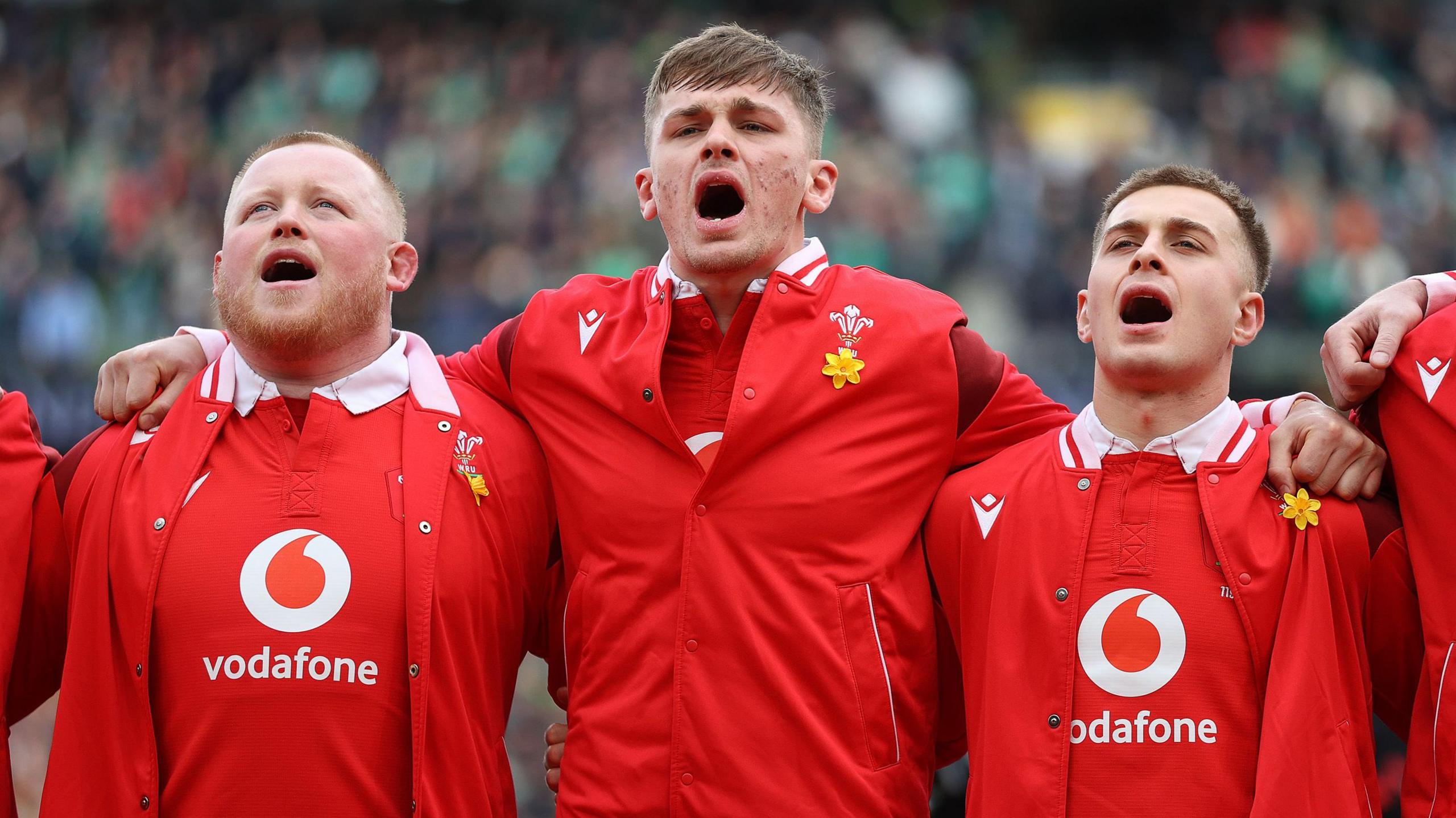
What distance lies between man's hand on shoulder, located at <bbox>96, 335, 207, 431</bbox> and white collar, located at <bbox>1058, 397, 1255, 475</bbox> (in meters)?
2.34

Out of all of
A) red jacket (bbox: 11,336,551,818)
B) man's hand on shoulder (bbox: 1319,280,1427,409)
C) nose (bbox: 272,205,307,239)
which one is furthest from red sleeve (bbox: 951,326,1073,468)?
nose (bbox: 272,205,307,239)

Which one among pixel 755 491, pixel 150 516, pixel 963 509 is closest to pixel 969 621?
pixel 963 509

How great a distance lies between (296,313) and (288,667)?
928 mm

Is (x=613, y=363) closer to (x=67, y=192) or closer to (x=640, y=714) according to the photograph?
(x=640, y=714)

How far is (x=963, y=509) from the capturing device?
3.95 meters

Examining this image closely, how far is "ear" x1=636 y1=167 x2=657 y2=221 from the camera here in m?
4.34

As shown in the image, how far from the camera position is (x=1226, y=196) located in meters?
4.12

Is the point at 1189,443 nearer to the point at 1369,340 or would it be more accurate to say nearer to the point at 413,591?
the point at 1369,340

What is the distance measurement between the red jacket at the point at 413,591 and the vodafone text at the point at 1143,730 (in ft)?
4.73

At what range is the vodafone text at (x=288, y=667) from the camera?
3730 millimetres

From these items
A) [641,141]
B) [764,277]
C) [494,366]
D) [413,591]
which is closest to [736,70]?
[764,277]

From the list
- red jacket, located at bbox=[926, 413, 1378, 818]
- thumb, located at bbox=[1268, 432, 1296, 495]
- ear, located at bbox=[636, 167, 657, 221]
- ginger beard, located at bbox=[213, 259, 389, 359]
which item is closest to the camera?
red jacket, located at bbox=[926, 413, 1378, 818]

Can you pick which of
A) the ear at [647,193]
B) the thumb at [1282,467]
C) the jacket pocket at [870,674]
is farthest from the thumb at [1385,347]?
the ear at [647,193]

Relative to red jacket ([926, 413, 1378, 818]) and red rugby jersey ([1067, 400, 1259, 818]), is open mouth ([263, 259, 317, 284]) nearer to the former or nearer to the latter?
red jacket ([926, 413, 1378, 818])
